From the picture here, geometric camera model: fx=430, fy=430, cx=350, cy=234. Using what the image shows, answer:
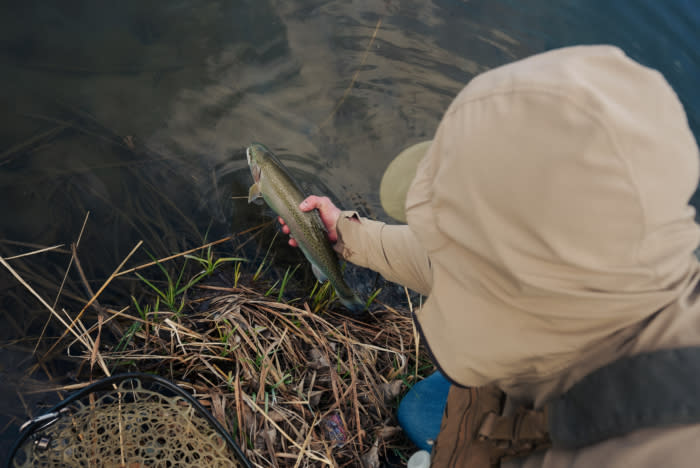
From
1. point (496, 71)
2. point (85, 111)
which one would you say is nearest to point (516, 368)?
point (496, 71)

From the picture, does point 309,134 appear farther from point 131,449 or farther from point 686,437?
point 686,437

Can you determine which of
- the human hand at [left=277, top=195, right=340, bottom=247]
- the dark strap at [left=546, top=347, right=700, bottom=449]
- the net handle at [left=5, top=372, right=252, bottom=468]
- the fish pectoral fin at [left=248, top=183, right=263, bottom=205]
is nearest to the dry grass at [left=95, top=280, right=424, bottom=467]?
the net handle at [left=5, top=372, right=252, bottom=468]

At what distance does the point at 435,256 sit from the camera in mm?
1328

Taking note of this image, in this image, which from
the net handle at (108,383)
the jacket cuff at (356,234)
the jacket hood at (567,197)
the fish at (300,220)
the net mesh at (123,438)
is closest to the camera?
the jacket hood at (567,197)

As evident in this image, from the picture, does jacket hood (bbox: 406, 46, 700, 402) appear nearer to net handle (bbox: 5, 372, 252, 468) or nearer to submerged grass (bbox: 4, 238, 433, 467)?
net handle (bbox: 5, 372, 252, 468)

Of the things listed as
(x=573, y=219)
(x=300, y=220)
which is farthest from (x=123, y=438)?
(x=573, y=219)

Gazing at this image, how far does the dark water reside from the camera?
3043 mm

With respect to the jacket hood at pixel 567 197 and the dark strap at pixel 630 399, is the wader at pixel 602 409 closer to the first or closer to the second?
the dark strap at pixel 630 399

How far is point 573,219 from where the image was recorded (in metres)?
0.98

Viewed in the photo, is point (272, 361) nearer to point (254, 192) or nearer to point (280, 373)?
point (280, 373)

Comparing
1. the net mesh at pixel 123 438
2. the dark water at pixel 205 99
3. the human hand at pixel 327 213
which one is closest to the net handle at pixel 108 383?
the net mesh at pixel 123 438

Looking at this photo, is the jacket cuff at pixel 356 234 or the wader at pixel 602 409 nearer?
the wader at pixel 602 409

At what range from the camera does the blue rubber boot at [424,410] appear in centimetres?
258

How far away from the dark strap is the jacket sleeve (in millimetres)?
1213
